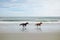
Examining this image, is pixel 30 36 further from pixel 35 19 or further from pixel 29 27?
pixel 35 19

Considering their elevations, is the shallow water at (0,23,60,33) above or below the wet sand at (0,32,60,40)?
above

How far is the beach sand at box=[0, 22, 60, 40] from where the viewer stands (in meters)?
2.31

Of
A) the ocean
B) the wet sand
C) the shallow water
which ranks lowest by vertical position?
the wet sand

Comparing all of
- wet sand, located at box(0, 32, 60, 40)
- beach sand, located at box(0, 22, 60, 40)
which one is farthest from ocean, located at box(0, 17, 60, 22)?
wet sand, located at box(0, 32, 60, 40)

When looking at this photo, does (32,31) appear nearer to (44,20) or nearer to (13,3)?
(44,20)

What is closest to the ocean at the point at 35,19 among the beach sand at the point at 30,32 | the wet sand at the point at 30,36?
the beach sand at the point at 30,32

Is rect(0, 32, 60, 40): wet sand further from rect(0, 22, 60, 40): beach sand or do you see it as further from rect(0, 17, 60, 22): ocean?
rect(0, 17, 60, 22): ocean

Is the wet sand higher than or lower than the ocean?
lower

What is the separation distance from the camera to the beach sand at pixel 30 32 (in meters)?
2.31

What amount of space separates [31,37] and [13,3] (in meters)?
0.68

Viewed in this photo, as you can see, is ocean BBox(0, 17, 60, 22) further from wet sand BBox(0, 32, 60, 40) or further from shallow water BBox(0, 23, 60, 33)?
wet sand BBox(0, 32, 60, 40)

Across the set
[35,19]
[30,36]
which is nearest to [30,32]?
[30,36]

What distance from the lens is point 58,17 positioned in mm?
2400

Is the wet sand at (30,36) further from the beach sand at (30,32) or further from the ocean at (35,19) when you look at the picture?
the ocean at (35,19)
